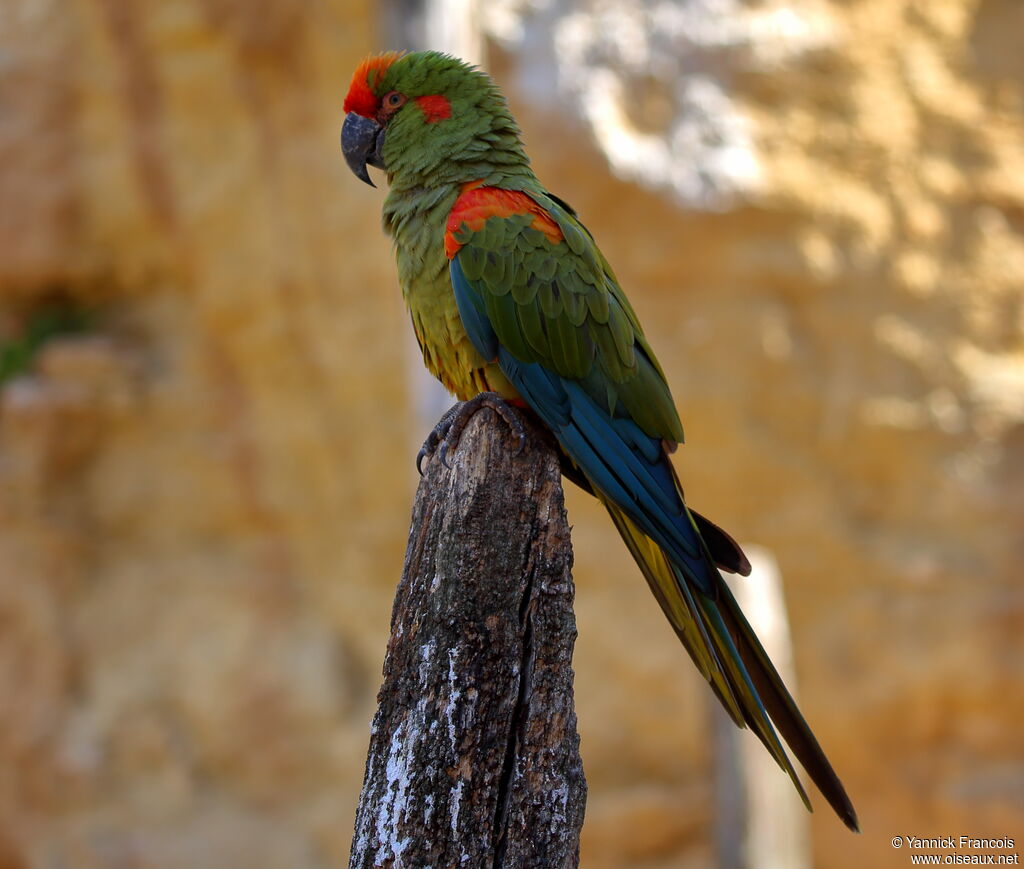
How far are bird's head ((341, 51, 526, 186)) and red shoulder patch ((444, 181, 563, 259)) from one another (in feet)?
0.39

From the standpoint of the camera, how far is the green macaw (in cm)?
219

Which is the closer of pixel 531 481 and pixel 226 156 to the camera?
pixel 531 481

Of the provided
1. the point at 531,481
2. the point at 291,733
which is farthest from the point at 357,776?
the point at 531,481

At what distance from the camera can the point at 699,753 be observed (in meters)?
5.85

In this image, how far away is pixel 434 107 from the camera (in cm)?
283

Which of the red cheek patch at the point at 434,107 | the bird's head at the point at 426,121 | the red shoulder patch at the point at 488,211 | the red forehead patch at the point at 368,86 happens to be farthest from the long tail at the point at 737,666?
the red forehead patch at the point at 368,86

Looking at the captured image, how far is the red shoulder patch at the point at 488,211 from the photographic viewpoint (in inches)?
99.4

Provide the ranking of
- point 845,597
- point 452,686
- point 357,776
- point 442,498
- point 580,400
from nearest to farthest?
point 452,686 → point 442,498 → point 580,400 → point 845,597 → point 357,776

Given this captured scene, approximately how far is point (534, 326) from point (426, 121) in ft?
2.30

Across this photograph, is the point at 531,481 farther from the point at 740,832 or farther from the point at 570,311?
the point at 740,832

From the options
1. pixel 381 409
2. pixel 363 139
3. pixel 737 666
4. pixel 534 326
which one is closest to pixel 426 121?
pixel 363 139

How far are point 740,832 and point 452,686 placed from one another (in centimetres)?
270

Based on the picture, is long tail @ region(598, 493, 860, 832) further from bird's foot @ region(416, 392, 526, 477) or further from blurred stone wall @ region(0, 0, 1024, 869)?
blurred stone wall @ region(0, 0, 1024, 869)

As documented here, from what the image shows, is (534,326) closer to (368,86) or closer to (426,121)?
(426,121)
